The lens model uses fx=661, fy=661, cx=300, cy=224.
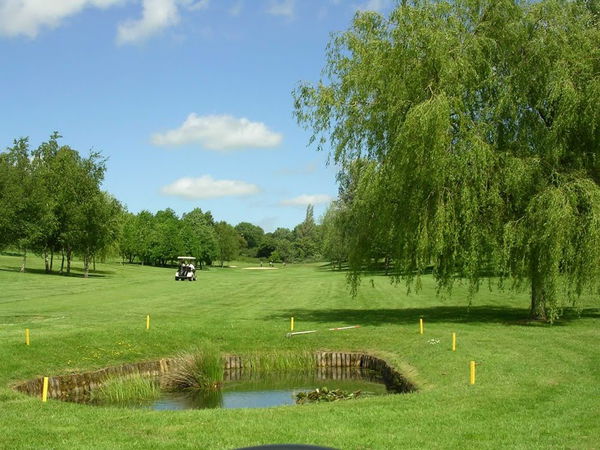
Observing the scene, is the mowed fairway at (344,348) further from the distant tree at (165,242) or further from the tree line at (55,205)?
the distant tree at (165,242)

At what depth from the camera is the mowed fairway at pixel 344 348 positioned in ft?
29.8

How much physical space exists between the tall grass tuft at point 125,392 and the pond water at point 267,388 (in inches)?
12.4

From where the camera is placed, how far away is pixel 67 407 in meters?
11.7

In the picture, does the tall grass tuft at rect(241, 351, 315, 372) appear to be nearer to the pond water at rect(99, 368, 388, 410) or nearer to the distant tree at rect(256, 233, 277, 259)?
the pond water at rect(99, 368, 388, 410)

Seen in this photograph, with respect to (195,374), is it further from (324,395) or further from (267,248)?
(267,248)

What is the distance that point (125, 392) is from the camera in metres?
15.5

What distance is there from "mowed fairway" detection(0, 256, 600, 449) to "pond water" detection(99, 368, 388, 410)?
98 centimetres

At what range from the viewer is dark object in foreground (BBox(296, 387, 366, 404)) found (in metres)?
14.7

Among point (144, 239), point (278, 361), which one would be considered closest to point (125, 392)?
point (278, 361)

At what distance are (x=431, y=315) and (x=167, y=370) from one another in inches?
453

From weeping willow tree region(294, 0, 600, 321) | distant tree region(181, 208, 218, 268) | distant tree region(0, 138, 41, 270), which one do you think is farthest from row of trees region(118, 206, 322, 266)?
weeping willow tree region(294, 0, 600, 321)

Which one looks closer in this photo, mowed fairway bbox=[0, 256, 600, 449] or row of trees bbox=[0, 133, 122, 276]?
mowed fairway bbox=[0, 256, 600, 449]

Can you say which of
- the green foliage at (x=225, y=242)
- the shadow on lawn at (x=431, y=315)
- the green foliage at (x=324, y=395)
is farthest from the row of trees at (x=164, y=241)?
the green foliage at (x=324, y=395)

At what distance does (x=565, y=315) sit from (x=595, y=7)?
40.6 feet
